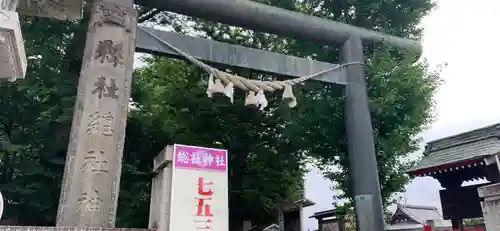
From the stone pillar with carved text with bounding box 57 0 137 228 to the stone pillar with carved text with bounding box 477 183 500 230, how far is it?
4.95m

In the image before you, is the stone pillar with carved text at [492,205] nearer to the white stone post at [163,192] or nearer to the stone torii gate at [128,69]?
the stone torii gate at [128,69]

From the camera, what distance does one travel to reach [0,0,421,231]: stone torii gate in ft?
15.6

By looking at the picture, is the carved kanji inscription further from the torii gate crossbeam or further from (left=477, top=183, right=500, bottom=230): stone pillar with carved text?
(left=477, top=183, right=500, bottom=230): stone pillar with carved text

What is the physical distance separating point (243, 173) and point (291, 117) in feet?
10.8

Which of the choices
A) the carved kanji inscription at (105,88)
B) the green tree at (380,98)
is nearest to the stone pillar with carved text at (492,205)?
the green tree at (380,98)

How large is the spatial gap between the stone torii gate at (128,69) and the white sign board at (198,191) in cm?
128

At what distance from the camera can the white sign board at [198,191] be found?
13.3 ft

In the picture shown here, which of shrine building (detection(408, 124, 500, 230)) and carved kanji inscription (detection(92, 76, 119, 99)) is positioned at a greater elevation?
carved kanji inscription (detection(92, 76, 119, 99))

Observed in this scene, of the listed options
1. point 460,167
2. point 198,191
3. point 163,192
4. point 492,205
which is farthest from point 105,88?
point 460,167

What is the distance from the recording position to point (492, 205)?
540 cm

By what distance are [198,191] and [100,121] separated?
1855mm

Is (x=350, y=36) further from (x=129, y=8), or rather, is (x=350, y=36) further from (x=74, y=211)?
(x=74, y=211)

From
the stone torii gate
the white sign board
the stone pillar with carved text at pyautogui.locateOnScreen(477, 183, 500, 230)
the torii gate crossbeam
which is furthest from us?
the torii gate crossbeam

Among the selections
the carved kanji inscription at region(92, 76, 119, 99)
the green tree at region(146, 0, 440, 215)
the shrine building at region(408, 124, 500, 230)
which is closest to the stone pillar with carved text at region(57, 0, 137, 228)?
the carved kanji inscription at region(92, 76, 119, 99)
